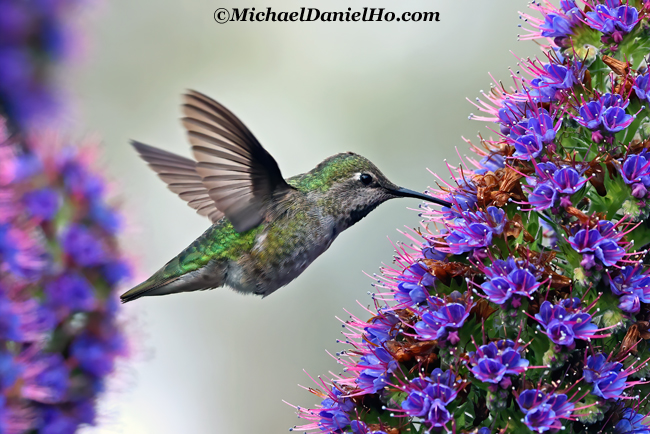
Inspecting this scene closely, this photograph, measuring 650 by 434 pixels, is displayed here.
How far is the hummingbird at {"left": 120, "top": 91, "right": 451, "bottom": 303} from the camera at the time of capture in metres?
3.16

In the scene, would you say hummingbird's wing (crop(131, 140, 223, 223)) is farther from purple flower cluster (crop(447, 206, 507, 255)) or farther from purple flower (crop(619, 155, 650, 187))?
purple flower (crop(619, 155, 650, 187))

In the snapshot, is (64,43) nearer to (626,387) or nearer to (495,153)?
(495,153)

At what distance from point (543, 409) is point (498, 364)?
17cm

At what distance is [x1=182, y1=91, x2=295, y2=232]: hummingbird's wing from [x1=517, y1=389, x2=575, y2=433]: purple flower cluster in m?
1.63

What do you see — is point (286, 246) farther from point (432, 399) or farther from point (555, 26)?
point (555, 26)

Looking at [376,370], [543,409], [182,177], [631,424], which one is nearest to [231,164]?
[182,177]

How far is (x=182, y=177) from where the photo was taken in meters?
3.54

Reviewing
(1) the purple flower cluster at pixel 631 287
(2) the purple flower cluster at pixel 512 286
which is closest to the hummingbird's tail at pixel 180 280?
(2) the purple flower cluster at pixel 512 286

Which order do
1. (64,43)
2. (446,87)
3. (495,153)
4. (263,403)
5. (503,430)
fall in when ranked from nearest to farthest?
(503,430) < (495,153) < (64,43) < (263,403) < (446,87)

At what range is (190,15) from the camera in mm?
6141

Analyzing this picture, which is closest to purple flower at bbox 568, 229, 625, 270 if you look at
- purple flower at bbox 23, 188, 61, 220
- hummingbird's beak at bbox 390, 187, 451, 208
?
hummingbird's beak at bbox 390, 187, 451, 208

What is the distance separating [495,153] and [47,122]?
2357 mm

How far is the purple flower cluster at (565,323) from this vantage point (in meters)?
1.93

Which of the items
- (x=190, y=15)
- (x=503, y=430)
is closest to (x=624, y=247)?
(x=503, y=430)
